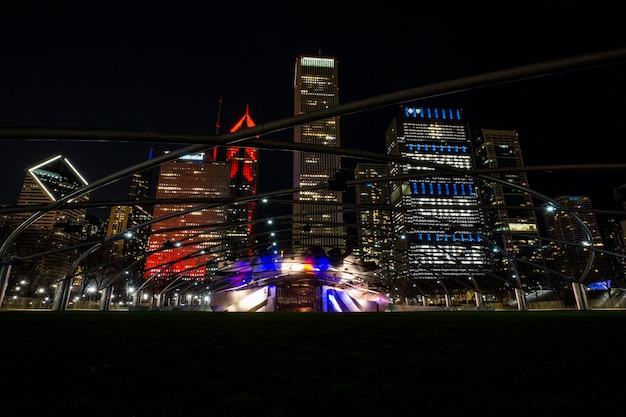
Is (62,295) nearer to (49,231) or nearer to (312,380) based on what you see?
(312,380)

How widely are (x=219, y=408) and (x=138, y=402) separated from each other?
73 cm

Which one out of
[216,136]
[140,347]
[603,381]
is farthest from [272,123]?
[603,381]

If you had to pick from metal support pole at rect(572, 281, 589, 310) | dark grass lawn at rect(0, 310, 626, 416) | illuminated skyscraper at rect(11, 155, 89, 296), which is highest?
illuminated skyscraper at rect(11, 155, 89, 296)

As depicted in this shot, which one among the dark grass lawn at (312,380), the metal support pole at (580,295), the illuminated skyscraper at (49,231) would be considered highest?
the illuminated skyscraper at (49,231)

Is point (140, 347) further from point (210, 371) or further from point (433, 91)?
point (433, 91)

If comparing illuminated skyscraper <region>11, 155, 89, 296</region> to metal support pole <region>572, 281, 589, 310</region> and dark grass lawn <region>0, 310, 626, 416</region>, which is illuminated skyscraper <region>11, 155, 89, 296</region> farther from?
metal support pole <region>572, 281, 589, 310</region>

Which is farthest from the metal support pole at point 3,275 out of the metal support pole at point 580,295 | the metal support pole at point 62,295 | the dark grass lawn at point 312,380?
the metal support pole at point 580,295

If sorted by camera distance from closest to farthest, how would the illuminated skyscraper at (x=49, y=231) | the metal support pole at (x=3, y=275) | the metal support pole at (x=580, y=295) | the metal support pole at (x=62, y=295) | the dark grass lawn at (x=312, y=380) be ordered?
the dark grass lawn at (x=312, y=380) → the metal support pole at (x=3, y=275) → the metal support pole at (x=62, y=295) → the illuminated skyscraper at (x=49, y=231) → the metal support pole at (x=580, y=295)

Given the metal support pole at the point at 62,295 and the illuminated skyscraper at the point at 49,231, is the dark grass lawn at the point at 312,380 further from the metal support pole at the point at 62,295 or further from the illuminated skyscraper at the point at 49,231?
the metal support pole at the point at 62,295

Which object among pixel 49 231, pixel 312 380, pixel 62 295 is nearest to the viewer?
pixel 312 380

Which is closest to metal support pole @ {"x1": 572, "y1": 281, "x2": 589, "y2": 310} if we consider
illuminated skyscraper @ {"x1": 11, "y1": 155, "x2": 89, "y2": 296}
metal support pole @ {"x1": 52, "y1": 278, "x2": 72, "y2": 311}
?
illuminated skyscraper @ {"x1": 11, "y1": 155, "x2": 89, "y2": 296}

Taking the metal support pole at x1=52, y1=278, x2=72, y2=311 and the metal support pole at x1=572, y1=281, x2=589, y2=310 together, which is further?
the metal support pole at x1=572, y1=281, x2=589, y2=310

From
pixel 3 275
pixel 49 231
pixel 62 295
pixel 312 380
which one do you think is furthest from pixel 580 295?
pixel 49 231

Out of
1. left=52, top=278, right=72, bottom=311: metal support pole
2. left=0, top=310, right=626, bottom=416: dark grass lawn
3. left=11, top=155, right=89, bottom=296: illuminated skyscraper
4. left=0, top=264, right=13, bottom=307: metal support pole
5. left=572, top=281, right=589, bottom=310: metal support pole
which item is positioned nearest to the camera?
left=0, top=310, right=626, bottom=416: dark grass lawn
